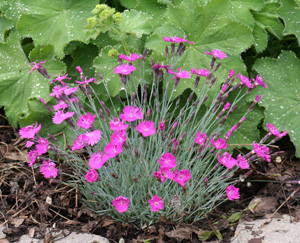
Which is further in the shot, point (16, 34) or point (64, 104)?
point (16, 34)

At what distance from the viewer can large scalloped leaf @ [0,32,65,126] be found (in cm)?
223

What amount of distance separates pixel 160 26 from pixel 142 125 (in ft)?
3.41

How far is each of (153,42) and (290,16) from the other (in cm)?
100

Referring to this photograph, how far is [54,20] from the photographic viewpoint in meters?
2.32

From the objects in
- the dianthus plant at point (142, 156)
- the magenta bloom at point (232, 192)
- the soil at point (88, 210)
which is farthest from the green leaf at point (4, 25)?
the magenta bloom at point (232, 192)

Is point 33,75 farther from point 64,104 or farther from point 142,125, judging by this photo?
point 142,125

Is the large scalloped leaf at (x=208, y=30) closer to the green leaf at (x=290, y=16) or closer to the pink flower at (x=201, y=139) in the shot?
the green leaf at (x=290, y=16)

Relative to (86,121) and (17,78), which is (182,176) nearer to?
(86,121)

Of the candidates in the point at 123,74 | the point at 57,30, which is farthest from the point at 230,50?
the point at 57,30

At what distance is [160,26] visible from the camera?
2.23 metres

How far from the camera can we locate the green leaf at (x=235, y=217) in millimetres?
1747

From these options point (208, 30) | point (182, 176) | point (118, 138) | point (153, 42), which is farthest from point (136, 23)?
point (182, 176)

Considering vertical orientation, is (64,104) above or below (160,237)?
above

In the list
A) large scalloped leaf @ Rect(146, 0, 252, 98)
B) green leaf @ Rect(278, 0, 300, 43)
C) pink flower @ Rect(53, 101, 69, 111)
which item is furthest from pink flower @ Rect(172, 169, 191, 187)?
green leaf @ Rect(278, 0, 300, 43)
